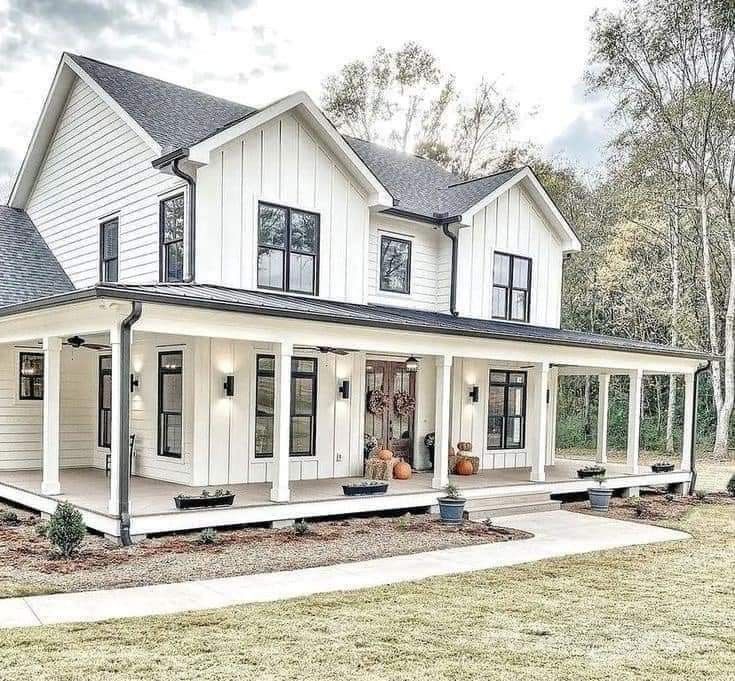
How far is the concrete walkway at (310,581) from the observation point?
6.05 m

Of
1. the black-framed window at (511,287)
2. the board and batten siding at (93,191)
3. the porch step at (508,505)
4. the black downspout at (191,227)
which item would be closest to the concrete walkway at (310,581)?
the porch step at (508,505)

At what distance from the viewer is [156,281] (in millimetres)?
12211

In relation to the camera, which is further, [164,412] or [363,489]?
[164,412]

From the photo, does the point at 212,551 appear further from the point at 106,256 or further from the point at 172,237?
the point at 106,256

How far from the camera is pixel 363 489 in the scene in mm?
10891

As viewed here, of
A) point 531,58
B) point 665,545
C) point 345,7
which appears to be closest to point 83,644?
point 665,545

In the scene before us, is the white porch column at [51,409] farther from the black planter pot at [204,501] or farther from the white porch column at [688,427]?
the white porch column at [688,427]

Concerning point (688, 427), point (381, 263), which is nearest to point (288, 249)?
point (381, 263)

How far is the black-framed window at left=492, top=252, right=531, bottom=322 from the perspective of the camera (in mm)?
15852

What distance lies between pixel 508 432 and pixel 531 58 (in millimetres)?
20544

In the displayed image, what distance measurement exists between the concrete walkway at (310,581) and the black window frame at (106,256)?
793 cm

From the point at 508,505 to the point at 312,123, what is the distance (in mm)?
7386

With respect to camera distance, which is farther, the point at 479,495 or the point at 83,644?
the point at 479,495

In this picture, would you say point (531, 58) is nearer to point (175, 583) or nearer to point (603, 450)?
point (603, 450)
